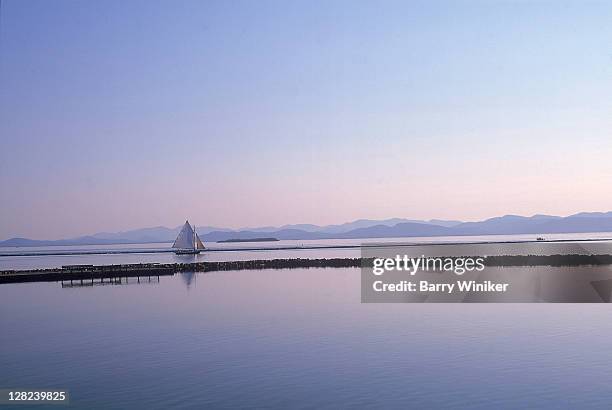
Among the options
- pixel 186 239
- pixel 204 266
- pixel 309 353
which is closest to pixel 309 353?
pixel 309 353

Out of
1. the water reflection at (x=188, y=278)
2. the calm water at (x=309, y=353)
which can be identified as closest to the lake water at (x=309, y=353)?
the calm water at (x=309, y=353)

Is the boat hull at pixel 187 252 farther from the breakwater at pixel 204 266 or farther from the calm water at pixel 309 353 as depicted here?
the calm water at pixel 309 353

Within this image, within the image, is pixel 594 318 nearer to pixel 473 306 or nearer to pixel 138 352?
pixel 473 306

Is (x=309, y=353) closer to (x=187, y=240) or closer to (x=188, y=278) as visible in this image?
(x=188, y=278)

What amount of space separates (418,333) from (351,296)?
24.6 m

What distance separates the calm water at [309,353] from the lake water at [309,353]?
0.10 m

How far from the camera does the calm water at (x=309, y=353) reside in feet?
88.9

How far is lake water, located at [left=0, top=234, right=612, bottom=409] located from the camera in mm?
27047

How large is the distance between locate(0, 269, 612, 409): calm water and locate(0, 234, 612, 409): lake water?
3.8 inches

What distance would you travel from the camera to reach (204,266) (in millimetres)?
117750

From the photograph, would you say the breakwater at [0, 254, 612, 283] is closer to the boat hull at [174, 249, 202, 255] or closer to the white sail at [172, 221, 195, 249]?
the boat hull at [174, 249, 202, 255]

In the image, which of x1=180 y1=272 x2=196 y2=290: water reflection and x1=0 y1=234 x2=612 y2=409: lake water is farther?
x1=180 y1=272 x2=196 y2=290: water reflection

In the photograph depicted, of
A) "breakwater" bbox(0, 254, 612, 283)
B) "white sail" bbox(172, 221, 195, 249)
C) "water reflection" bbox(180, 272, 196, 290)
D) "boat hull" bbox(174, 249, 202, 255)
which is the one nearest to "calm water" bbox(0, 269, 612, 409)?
"water reflection" bbox(180, 272, 196, 290)

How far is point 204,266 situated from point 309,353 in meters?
83.9
